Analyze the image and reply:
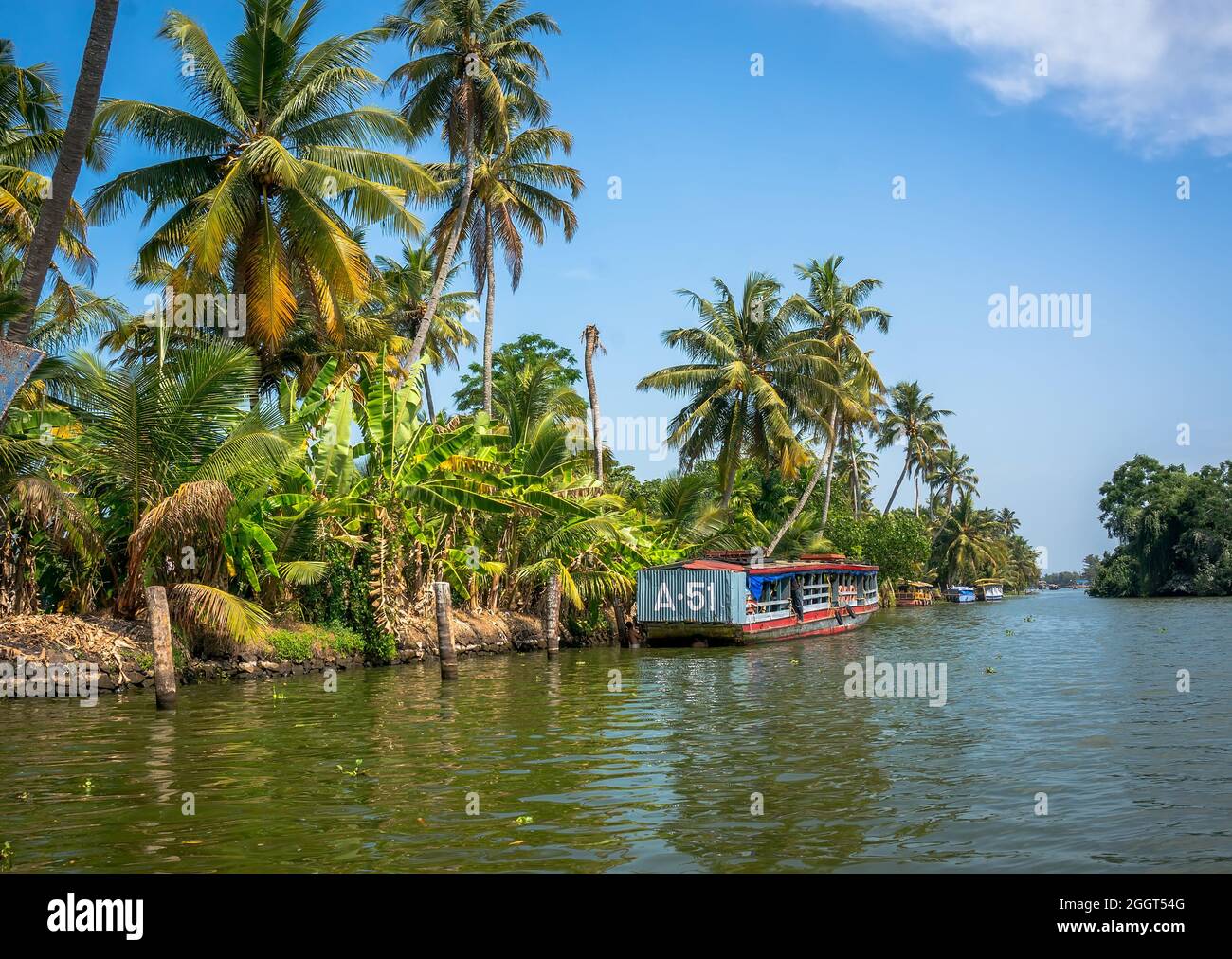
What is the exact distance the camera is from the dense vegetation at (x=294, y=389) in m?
20.3

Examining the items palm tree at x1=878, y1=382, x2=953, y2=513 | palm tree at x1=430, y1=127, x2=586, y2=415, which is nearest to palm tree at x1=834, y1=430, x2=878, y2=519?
palm tree at x1=878, y1=382, x2=953, y2=513

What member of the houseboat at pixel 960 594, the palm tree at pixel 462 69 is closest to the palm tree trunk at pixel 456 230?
the palm tree at pixel 462 69

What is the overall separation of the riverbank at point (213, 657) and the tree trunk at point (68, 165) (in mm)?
9470

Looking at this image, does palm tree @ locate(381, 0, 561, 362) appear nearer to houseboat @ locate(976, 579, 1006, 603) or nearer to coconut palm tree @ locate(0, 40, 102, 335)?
coconut palm tree @ locate(0, 40, 102, 335)

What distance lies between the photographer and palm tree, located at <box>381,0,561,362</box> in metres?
30.4

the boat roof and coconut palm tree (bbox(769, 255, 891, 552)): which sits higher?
coconut palm tree (bbox(769, 255, 891, 552))

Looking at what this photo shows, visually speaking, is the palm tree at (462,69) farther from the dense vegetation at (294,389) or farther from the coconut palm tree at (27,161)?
the coconut palm tree at (27,161)

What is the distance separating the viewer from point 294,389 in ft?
81.1

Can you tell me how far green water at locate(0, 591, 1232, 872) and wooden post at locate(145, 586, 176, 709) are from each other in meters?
0.39

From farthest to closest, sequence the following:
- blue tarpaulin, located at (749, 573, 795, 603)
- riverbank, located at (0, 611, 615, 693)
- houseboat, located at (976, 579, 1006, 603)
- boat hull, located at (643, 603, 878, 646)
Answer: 1. houseboat, located at (976, 579, 1006, 603)
2. blue tarpaulin, located at (749, 573, 795, 603)
3. boat hull, located at (643, 603, 878, 646)
4. riverbank, located at (0, 611, 615, 693)

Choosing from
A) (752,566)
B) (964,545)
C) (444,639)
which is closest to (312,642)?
(444,639)

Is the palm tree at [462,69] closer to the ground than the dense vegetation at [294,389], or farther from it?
farther from it

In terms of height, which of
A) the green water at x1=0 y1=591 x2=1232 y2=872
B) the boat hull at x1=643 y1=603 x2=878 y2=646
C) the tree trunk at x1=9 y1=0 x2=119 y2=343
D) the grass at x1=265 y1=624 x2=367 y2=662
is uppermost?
the tree trunk at x1=9 y1=0 x2=119 y2=343
